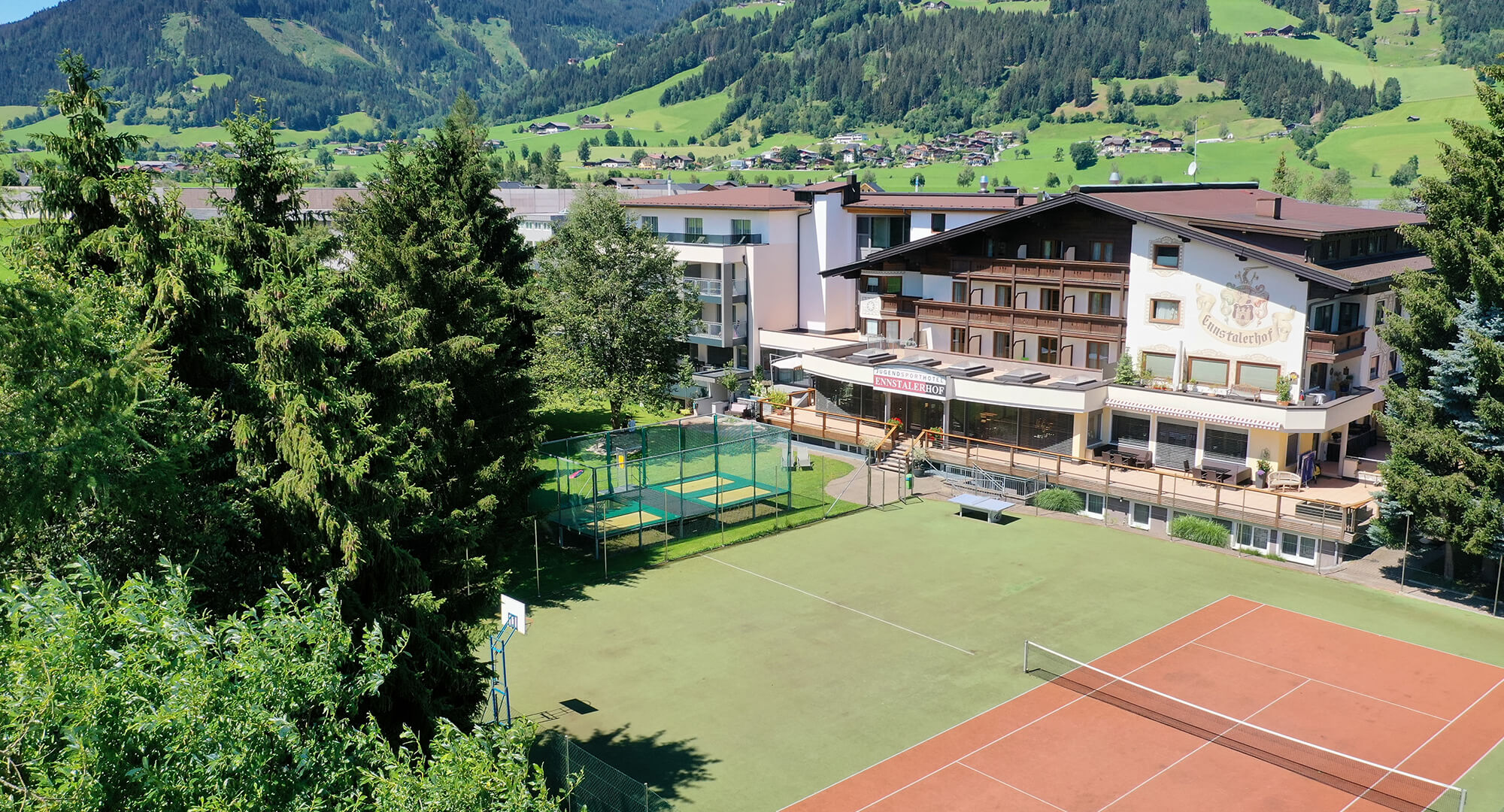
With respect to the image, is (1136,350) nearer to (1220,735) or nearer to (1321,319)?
(1321,319)

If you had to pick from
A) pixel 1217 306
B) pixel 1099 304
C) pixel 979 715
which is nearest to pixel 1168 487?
pixel 1217 306

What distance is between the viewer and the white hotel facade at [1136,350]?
40.8 metres

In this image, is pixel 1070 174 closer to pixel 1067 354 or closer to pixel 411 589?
pixel 1067 354

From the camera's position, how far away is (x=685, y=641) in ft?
97.8

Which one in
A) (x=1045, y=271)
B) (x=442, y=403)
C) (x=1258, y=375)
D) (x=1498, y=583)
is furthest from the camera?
(x=1045, y=271)

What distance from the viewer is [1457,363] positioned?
30953 mm

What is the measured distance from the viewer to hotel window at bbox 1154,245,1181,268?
4466cm

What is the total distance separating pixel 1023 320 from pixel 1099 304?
3514 millimetres

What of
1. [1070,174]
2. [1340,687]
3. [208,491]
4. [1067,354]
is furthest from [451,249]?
[1070,174]

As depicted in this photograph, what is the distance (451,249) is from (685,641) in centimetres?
1242

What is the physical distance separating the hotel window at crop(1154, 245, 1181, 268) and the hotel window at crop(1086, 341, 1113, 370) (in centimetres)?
428

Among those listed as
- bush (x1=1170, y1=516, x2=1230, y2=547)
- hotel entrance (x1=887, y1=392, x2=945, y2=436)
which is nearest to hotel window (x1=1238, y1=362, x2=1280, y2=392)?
bush (x1=1170, y1=516, x2=1230, y2=547)

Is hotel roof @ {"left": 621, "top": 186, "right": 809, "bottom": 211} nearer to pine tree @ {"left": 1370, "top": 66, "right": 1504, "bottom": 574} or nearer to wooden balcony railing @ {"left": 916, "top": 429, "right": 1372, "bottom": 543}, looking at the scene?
wooden balcony railing @ {"left": 916, "top": 429, "right": 1372, "bottom": 543}

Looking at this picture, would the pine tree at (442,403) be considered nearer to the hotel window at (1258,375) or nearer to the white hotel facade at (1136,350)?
the white hotel facade at (1136,350)
